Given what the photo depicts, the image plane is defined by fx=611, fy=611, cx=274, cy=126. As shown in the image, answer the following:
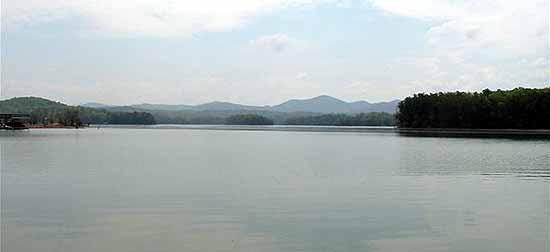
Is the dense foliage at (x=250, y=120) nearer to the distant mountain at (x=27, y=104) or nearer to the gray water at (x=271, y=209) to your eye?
the distant mountain at (x=27, y=104)

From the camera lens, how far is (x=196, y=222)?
11.9 m

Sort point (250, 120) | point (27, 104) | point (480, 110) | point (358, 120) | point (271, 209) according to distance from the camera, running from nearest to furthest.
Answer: point (271, 209)
point (480, 110)
point (358, 120)
point (27, 104)
point (250, 120)

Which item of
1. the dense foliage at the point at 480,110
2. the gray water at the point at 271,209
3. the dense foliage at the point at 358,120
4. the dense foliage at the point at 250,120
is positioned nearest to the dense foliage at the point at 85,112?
the dense foliage at the point at 250,120

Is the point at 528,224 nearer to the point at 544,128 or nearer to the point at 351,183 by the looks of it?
the point at 351,183

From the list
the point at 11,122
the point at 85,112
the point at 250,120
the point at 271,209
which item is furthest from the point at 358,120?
the point at 271,209

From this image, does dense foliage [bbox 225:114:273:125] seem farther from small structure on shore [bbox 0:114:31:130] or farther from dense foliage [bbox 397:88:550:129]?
small structure on shore [bbox 0:114:31:130]

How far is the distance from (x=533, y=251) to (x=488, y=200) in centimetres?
563

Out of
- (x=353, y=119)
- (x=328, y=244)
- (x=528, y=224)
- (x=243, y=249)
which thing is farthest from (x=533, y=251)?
(x=353, y=119)

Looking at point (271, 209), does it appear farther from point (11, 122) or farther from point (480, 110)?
point (11, 122)

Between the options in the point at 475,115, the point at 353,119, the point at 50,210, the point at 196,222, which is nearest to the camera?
the point at 196,222

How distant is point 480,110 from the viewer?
8681cm

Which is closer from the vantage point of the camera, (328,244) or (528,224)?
(328,244)

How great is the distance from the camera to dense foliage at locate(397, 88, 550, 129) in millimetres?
81062

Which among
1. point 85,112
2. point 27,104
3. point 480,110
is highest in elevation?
point 27,104
